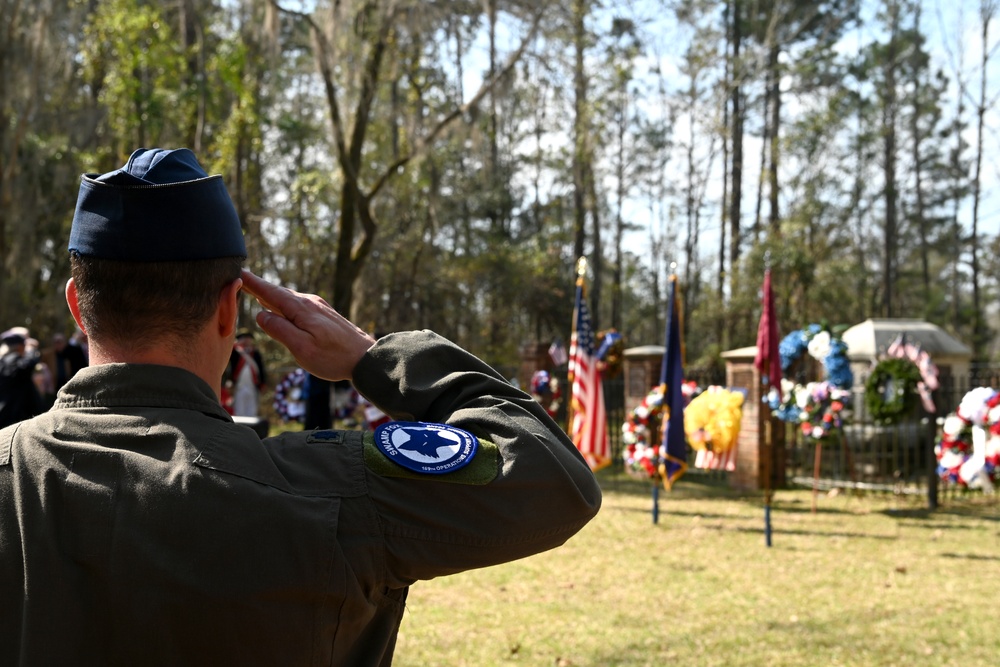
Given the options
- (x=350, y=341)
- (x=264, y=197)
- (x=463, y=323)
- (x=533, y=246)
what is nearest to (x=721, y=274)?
(x=533, y=246)

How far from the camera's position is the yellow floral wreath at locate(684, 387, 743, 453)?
10.9 m

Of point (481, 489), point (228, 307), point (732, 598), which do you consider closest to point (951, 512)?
point (732, 598)

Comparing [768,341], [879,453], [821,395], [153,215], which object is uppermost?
[153,215]

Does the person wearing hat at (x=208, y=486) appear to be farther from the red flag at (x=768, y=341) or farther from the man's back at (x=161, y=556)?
the red flag at (x=768, y=341)

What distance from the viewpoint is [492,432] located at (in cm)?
138

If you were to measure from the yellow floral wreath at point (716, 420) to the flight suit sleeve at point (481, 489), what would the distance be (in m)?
9.84

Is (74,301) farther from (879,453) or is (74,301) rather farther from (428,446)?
(879,453)

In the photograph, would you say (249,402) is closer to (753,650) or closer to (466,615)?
(466,615)

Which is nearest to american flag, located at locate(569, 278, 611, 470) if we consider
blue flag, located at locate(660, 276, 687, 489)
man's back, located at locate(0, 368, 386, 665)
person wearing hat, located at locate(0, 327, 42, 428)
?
blue flag, located at locate(660, 276, 687, 489)

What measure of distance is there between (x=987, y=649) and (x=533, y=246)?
2237cm

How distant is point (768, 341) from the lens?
29.8ft

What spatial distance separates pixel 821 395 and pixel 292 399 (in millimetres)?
6915

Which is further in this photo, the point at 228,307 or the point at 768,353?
the point at 768,353

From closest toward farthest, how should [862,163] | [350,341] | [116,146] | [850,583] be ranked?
[350,341], [850,583], [116,146], [862,163]
